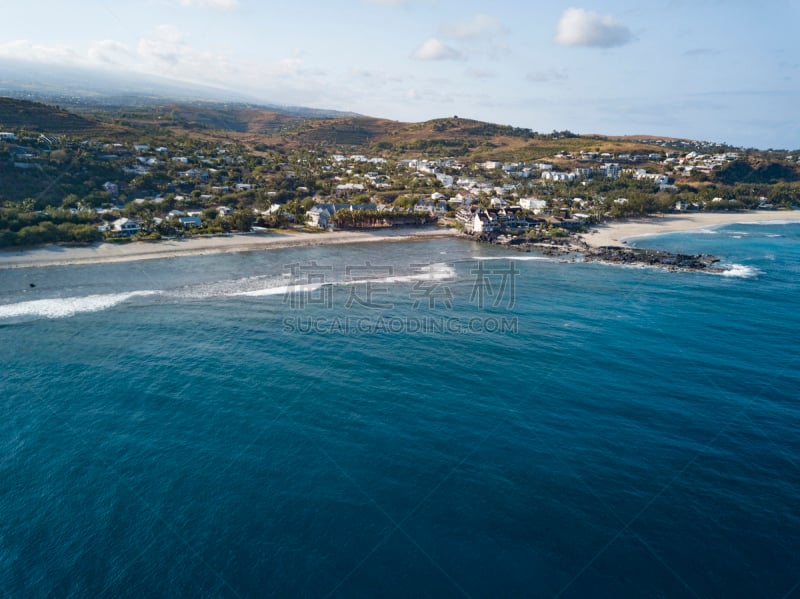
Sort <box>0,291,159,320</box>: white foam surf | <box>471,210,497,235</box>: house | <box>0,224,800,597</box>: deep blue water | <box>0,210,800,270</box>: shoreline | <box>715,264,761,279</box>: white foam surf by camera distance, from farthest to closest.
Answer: <box>471,210,497,235</box>: house → <box>715,264,761,279</box>: white foam surf → <box>0,210,800,270</box>: shoreline → <box>0,291,159,320</box>: white foam surf → <box>0,224,800,597</box>: deep blue water

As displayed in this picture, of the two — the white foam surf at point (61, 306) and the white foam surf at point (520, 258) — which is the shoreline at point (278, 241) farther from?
the white foam surf at point (61, 306)

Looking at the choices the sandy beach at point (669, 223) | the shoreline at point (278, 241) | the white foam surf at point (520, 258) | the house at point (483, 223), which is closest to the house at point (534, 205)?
the shoreline at point (278, 241)

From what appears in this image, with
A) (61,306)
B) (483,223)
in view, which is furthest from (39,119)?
(483,223)

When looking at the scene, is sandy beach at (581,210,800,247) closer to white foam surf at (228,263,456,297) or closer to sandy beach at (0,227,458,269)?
sandy beach at (0,227,458,269)

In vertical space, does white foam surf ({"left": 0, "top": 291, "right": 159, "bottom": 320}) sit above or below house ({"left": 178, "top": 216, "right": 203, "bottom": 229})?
Answer: below

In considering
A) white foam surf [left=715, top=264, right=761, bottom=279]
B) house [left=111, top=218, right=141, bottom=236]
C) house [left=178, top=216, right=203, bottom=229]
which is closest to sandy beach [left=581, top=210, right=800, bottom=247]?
white foam surf [left=715, top=264, right=761, bottom=279]

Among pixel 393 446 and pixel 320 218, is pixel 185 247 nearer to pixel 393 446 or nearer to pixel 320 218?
pixel 320 218

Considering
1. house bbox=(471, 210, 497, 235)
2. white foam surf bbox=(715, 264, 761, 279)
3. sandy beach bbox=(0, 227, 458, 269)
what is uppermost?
white foam surf bbox=(715, 264, 761, 279)
